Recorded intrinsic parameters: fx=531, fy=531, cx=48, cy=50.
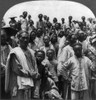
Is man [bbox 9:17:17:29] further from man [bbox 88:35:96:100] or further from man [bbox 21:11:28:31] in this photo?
man [bbox 88:35:96:100]

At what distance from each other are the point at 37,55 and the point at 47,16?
39.0 inches

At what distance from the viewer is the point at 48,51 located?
12.6m

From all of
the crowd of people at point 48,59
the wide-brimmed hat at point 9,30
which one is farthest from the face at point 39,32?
the wide-brimmed hat at point 9,30

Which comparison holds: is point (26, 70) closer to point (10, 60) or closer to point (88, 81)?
point (10, 60)

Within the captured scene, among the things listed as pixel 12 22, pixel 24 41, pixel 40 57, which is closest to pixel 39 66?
pixel 40 57

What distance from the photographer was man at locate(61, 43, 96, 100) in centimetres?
1255

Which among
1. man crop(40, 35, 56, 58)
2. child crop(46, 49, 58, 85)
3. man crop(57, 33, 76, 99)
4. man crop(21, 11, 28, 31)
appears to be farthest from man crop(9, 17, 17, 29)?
man crop(57, 33, 76, 99)

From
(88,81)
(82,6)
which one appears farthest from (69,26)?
(88,81)

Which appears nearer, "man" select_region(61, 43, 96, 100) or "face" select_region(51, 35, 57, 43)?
"man" select_region(61, 43, 96, 100)

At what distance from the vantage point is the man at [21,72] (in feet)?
40.9

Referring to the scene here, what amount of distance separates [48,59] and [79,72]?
0.80 metres

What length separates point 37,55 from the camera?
12.6 meters

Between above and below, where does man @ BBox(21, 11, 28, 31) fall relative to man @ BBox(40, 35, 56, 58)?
above

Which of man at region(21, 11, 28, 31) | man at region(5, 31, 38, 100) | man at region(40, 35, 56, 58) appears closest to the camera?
man at region(5, 31, 38, 100)
